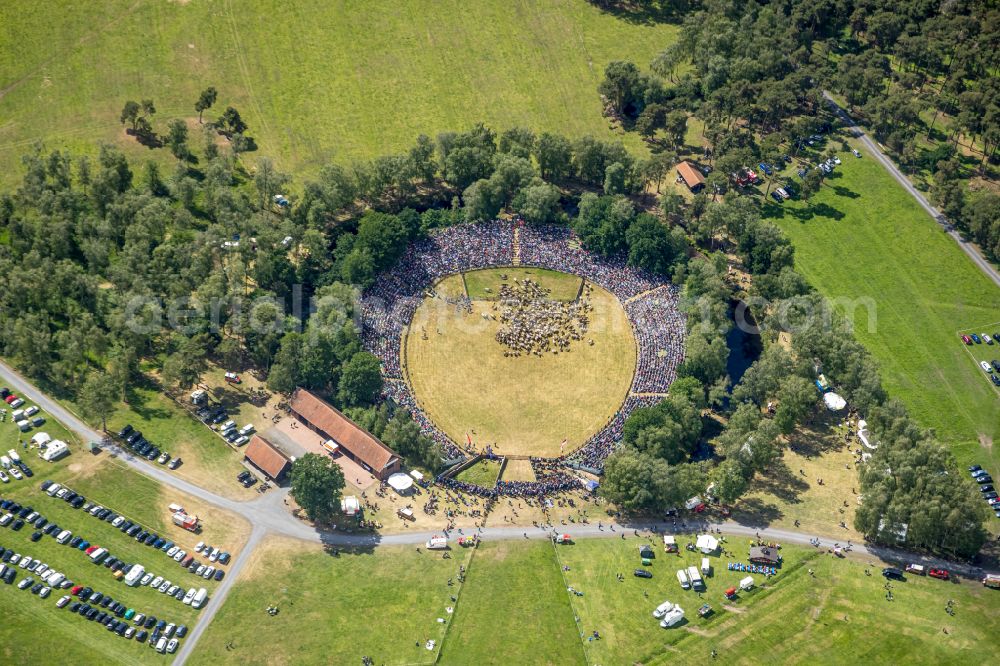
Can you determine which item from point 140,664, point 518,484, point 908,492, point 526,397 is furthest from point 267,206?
point 908,492

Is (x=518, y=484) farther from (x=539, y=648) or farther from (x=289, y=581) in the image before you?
(x=289, y=581)

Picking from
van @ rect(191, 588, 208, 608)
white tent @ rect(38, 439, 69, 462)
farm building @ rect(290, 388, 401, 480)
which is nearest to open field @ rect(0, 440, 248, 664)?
van @ rect(191, 588, 208, 608)

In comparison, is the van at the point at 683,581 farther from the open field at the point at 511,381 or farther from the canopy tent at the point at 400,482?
the canopy tent at the point at 400,482

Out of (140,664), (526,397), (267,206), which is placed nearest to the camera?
(140,664)

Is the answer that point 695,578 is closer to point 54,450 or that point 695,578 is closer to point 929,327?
point 929,327

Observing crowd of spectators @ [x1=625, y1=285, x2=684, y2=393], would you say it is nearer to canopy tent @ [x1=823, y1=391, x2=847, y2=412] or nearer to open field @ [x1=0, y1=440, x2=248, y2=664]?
canopy tent @ [x1=823, y1=391, x2=847, y2=412]
